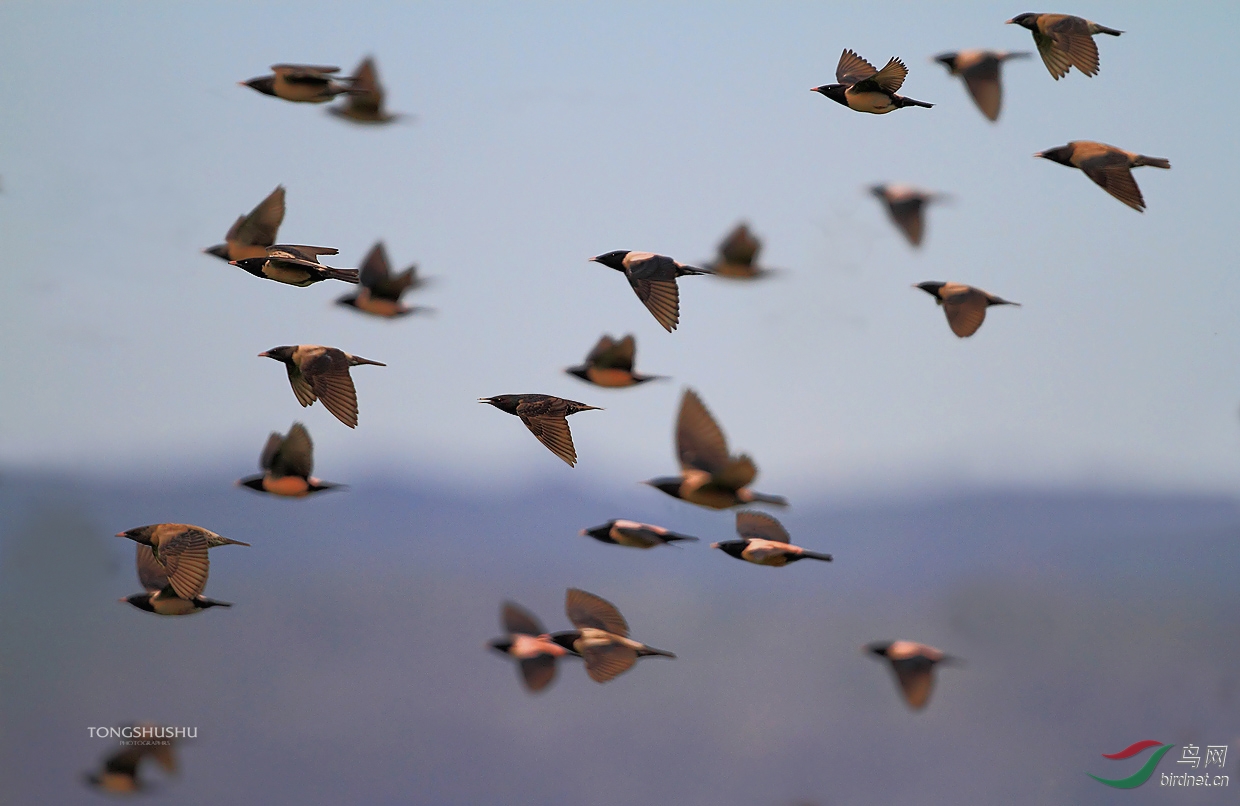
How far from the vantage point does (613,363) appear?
8234 mm

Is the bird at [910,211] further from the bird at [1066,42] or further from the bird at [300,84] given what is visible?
the bird at [300,84]

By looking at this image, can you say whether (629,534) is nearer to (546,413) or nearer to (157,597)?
(546,413)

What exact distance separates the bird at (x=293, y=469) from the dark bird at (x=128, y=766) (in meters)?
4.10

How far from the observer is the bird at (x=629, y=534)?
25.9 ft

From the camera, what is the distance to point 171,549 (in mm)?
7660

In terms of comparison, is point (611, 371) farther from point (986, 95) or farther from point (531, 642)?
point (986, 95)

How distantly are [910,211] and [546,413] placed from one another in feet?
12.4

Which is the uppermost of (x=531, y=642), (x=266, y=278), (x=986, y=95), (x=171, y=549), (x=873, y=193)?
(x=986, y=95)

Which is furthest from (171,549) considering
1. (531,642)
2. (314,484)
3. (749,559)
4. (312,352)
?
(749,559)

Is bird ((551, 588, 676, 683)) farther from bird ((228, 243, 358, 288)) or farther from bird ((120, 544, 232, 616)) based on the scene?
bird ((228, 243, 358, 288))

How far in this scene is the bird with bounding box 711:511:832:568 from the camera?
7645 mm

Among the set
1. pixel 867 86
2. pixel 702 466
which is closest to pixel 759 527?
pixel 702 466

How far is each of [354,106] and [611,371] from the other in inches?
154

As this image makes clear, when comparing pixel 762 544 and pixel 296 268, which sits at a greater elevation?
pixel 296 268
